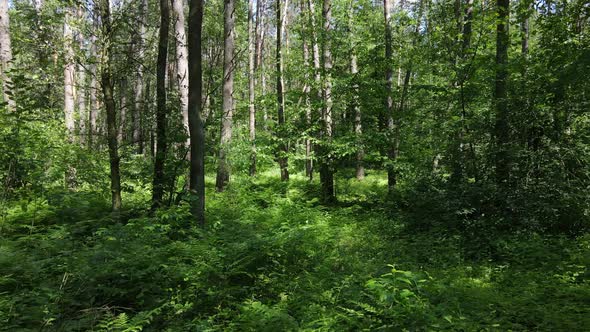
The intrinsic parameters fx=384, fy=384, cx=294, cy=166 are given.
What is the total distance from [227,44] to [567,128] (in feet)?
34.2

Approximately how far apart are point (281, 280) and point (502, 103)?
6340 mm

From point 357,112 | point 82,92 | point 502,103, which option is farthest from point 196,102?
point 82,92

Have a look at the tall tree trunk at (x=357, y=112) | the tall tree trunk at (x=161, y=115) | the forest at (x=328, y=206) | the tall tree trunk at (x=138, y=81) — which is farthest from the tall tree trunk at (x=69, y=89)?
the tall tree trunk at (x=357, y=112)

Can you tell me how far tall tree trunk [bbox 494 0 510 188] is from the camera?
27.2 ft

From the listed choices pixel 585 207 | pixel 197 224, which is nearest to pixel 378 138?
pixel 585 207

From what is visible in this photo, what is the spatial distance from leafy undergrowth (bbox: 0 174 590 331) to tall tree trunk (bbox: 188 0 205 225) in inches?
19.3

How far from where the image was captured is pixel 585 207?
7297 millimetres

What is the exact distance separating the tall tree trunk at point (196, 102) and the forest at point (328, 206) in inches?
1.3

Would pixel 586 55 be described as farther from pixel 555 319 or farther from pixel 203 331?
pixel 203 331

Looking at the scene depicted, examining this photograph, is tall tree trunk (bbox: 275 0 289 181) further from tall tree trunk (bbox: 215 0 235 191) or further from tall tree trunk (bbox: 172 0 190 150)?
tall tree trunk (bbox: 172 0 190 150)

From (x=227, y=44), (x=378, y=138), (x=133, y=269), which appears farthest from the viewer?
(x=227, y=44)

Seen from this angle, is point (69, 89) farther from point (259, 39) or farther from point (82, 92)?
point (259, 39)

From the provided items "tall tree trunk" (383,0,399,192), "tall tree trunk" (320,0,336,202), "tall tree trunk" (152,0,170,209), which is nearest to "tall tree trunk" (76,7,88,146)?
"tall tree trunk" (152,0,170,209)

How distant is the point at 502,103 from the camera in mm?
8508
